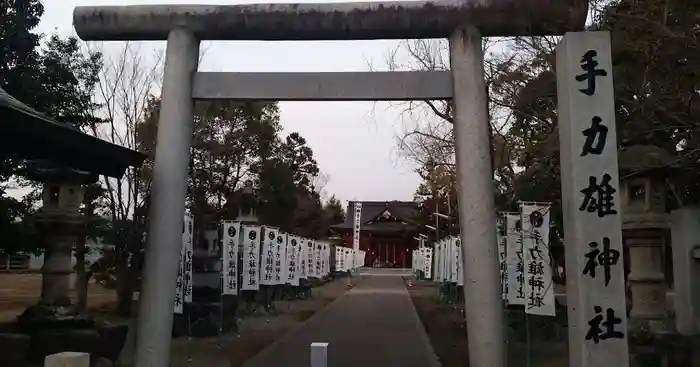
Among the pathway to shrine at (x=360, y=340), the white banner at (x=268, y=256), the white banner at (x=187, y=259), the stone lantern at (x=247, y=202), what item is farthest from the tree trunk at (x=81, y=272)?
the stone lantern at (x=247, y=202)

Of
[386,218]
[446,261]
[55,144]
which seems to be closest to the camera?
[55,144]

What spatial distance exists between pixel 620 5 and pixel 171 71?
5.90 meters

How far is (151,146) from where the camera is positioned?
1805 cm

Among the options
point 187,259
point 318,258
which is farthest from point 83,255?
point 318,258

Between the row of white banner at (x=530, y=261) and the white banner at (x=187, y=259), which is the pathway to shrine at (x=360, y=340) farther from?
the white banner at (x=187, y=259)

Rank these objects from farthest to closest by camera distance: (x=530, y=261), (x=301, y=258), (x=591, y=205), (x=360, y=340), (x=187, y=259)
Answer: (x=301, y=258) → (x=360, y=340) → (x=187, y=259) → (x=530, y=261) → (x=591, y=205)

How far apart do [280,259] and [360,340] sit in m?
7.88

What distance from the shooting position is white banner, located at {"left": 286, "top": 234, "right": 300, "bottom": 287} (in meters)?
24.1

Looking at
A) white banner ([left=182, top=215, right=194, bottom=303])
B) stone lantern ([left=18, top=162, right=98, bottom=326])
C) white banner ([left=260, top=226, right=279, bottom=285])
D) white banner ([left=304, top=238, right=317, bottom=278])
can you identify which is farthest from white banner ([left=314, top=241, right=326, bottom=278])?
stone lantern ([left=18, top=162, right=98, bottom=326])

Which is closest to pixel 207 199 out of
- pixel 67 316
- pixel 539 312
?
pixel 67 316

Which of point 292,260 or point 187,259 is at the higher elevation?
point 292,260

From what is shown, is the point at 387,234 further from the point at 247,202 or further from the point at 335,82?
the point at 335,82

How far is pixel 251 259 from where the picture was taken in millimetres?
17500

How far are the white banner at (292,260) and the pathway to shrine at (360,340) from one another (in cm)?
191
